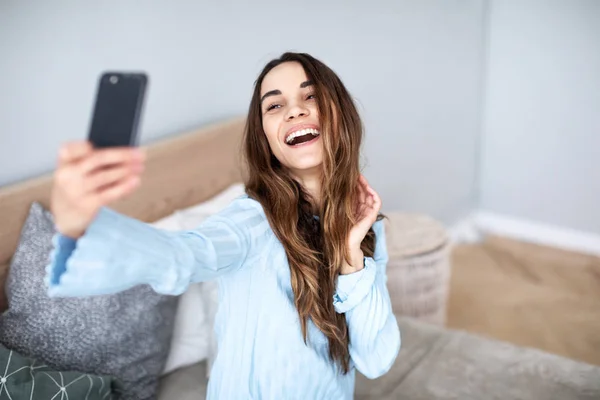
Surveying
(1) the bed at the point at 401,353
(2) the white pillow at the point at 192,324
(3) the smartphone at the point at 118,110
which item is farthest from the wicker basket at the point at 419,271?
(3) the smartphone at the point at 118,110

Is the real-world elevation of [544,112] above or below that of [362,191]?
below

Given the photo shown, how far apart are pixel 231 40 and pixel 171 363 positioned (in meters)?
1.02

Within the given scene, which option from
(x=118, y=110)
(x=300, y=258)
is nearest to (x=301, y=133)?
(x=300, y=258)

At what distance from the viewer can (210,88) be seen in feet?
7.09

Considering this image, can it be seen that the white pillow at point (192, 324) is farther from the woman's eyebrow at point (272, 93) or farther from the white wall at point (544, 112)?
the white wall at point (544, 112)

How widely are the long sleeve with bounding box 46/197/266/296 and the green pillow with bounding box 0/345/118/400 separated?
57 cm

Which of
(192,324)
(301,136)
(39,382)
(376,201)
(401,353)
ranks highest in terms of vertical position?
(301,136)

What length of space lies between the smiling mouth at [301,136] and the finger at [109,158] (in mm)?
509

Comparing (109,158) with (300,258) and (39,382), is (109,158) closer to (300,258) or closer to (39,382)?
(300,258)

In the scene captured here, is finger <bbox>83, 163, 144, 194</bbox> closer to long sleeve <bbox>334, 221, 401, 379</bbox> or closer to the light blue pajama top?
the light blue pajama top

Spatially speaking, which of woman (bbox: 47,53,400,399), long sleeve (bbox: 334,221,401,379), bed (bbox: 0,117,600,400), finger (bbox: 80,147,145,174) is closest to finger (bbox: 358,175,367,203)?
woman (bbox: 47,53,400,399)

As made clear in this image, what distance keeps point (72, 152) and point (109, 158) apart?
1.6 inches

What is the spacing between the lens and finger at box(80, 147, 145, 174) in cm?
79

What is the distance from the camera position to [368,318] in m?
1.32
